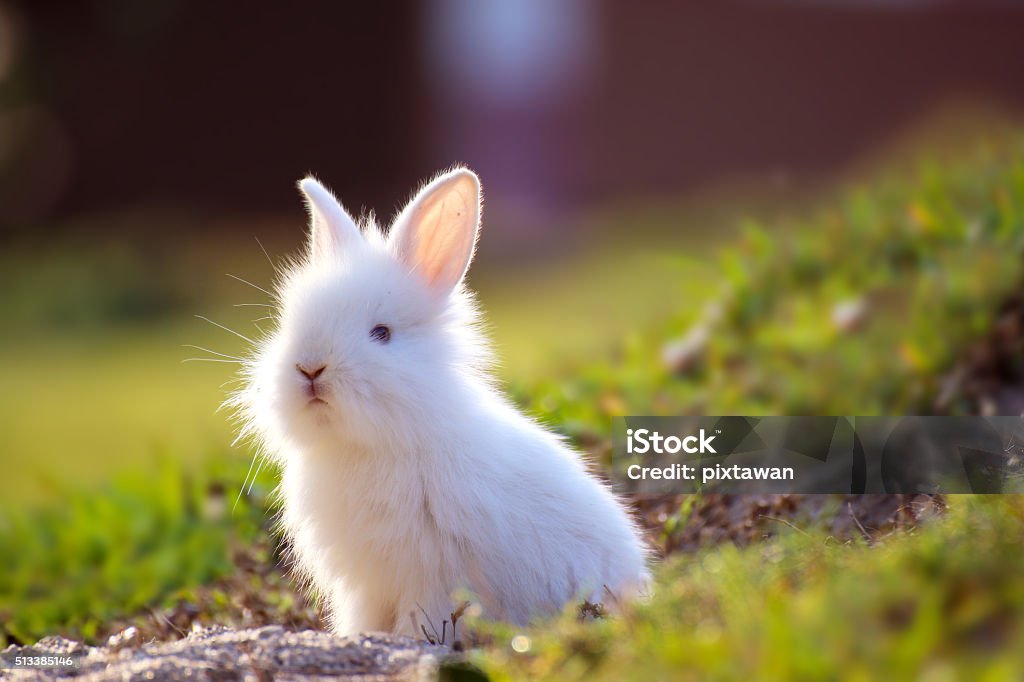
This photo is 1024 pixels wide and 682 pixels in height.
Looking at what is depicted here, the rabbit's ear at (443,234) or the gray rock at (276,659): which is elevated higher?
the rabbit's ear at (443,234)

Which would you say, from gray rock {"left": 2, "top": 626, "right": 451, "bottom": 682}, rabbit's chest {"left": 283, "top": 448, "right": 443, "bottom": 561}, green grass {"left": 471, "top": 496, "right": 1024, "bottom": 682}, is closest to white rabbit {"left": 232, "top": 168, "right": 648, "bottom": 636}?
rabbit's chest {"left": 283, "top": 448, "right": 443, "bottom": 561}

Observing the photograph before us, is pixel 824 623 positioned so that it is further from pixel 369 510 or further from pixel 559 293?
pixel 559 293

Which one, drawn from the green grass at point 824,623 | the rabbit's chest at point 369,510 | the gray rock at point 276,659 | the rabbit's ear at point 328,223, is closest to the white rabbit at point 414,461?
the rabbit's chest at point 369,510

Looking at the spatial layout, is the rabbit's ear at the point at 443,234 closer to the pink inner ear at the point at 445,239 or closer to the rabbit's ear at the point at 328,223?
the pink inner ear at the point at 445,239

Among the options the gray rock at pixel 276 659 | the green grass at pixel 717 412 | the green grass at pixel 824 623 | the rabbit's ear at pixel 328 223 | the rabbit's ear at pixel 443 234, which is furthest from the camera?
the rabbit's ear at pixel 328 223

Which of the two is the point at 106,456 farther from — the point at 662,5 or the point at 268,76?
the point at 662,5

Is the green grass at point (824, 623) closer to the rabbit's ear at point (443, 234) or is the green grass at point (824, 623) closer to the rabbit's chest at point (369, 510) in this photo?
the rabbit's chest at point (369, 510)

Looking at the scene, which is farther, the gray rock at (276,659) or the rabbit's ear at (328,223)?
the rabbit's ear at (328,223)

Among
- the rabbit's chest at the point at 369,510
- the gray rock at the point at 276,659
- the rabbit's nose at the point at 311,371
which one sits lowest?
the gray rock at the point at 276,659

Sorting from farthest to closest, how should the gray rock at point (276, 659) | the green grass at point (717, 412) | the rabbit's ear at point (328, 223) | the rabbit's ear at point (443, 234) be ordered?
the rabbit's ear at point (328, 223), the rabbit's ear at point (443, 234), the gray rock at point (276, 659), the green grass at point (717, 412)
